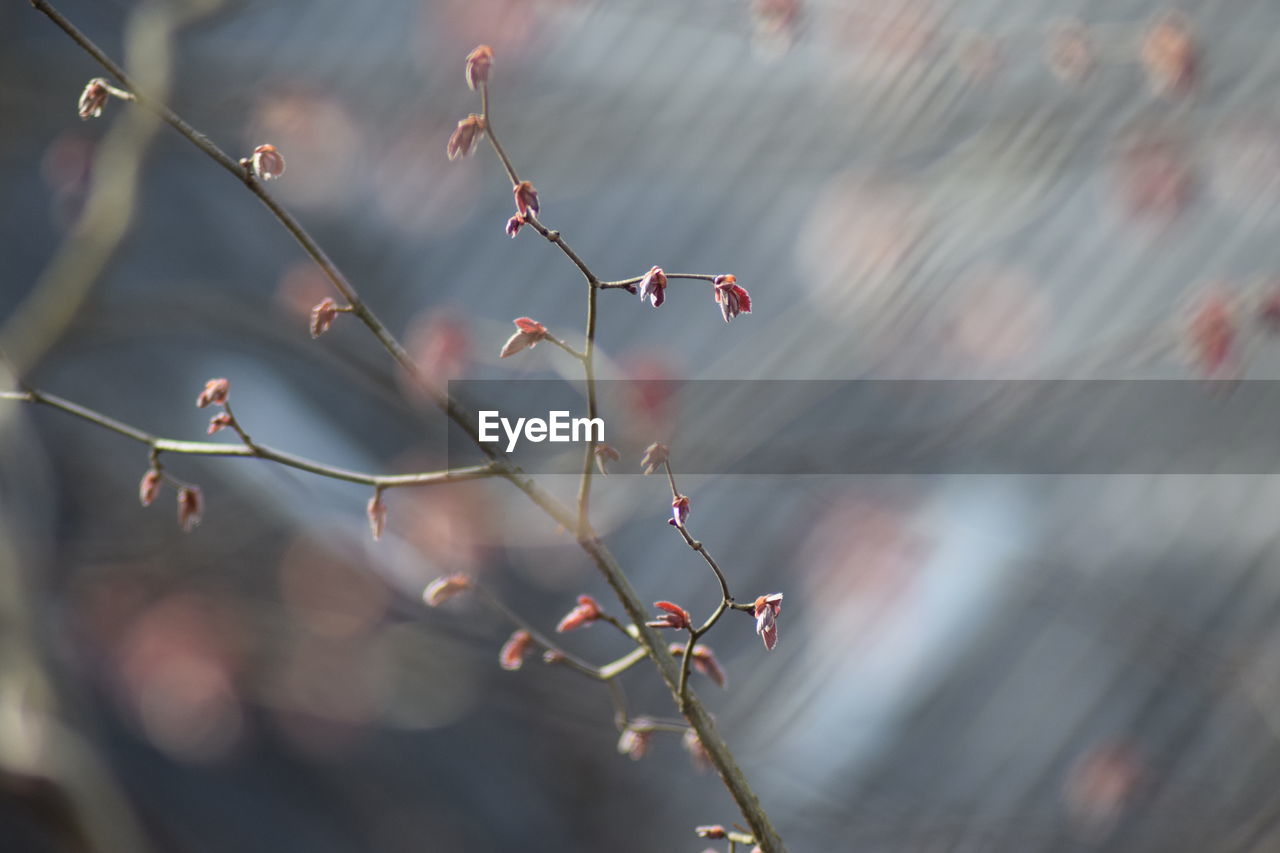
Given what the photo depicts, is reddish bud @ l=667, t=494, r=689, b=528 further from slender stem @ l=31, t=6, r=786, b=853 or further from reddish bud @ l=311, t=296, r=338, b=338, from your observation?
reddish bud @ l=311, t=296, r=338, b=338

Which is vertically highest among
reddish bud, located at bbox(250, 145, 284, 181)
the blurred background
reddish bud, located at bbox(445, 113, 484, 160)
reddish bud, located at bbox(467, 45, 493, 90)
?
reddish bud, located at bbox(467, 45, 493, 90)

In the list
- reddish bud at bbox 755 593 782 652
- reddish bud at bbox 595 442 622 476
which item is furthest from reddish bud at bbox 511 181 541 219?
reddish bud at bbox 755 593 782 652

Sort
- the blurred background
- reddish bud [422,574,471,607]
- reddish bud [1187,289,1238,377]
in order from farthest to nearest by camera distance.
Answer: the blurred background
reddish bud [1187,289,1238,377]
reddish bud [422,574,471,607]

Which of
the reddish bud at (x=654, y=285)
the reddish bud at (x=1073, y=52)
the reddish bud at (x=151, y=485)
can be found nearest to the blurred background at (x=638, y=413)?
the reddish bud at (x=1073, y=52)

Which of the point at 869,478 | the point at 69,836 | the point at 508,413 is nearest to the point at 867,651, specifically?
the point at 869,478

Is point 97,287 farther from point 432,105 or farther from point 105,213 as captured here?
point 432,105

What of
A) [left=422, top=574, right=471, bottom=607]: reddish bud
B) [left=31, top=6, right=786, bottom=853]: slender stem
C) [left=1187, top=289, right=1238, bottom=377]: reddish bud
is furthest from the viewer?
[left=1187, top=289, right=1238, bottom=377]: reddish bud

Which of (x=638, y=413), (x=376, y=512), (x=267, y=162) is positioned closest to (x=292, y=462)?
(x=376, y=512)
